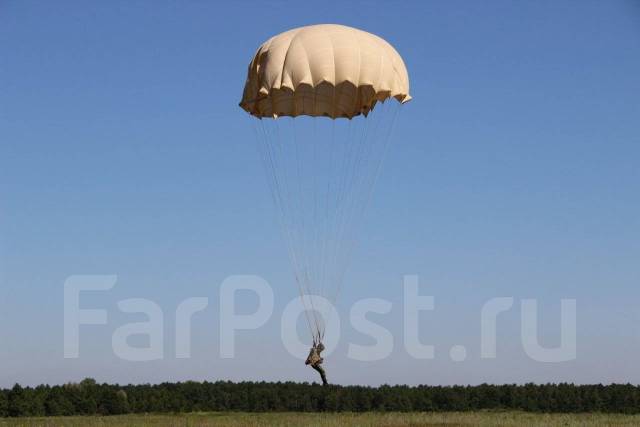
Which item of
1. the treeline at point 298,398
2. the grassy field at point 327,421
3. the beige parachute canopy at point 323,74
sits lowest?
the grassy field at point 327,421

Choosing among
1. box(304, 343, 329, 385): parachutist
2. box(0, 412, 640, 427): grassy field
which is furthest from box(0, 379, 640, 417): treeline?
box(304, 343, 329, 385): parachutist

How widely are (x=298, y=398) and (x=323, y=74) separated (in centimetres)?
2768

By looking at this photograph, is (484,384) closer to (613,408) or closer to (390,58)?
(613,408)

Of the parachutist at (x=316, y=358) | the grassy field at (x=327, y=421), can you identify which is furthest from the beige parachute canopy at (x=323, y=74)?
the grassy field at (x=327, y=421)

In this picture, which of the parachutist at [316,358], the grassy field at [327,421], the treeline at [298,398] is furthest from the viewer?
the treeline at [298,398]

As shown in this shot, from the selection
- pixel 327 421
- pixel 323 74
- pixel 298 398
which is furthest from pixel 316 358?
pixel 298 398

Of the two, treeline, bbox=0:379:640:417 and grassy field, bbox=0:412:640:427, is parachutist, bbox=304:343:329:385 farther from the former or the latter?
treeline, bbox=0:379:640:417

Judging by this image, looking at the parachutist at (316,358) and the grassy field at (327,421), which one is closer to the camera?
the parachutist at (316,358)

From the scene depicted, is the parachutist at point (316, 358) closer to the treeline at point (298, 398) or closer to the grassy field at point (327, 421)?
the grassy field at point (327, 421)

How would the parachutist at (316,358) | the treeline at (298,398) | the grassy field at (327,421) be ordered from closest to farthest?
the parachutist at (316,358)
the grassy field at (327,421)
the treeline at (298,398)

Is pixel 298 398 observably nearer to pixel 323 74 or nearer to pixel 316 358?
pixel 316 358

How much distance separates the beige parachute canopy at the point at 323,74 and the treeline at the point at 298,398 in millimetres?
24055

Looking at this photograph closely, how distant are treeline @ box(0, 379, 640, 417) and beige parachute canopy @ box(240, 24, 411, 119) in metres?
24.1

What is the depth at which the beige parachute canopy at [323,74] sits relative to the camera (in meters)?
33.1
